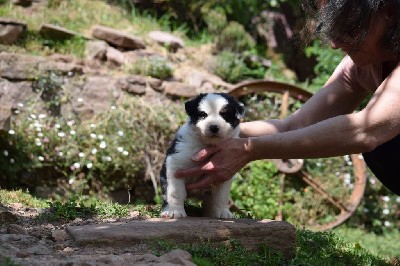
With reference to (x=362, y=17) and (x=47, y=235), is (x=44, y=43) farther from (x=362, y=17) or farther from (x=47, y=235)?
(x=362, y=17)

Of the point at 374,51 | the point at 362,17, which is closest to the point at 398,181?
the point at 374,51

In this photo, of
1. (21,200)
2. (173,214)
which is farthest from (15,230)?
(21,200)

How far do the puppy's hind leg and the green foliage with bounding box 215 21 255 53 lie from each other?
6.06m

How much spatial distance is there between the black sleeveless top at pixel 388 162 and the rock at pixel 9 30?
220 inches

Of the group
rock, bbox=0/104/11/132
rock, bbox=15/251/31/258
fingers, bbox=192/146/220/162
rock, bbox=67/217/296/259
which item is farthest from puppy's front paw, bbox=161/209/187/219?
rock, bbox=0/104/11/132

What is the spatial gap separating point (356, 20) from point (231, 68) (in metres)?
6.06

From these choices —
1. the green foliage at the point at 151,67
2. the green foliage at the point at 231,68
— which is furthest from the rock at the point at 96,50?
the green foliage at the point at 231,68

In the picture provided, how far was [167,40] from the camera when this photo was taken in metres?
9.92

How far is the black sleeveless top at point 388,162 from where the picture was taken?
Result: 4.65 m

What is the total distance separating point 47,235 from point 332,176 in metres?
5.74

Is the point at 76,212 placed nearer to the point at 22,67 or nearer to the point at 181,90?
the point at 22,67

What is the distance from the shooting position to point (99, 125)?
8.18 m

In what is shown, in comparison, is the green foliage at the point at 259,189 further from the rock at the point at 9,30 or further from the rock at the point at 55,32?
the rock at the point at 9,30

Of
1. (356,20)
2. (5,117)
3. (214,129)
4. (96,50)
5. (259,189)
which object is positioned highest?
(356,20)
